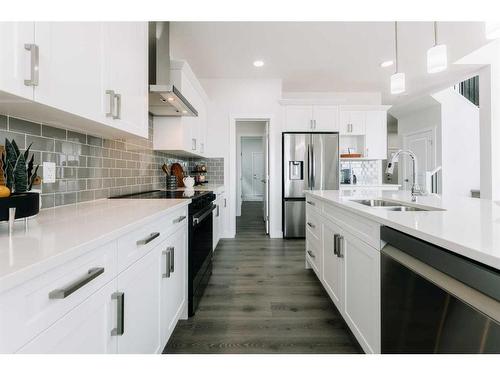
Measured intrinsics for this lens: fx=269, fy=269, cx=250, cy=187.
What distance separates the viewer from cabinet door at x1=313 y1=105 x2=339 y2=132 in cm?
456

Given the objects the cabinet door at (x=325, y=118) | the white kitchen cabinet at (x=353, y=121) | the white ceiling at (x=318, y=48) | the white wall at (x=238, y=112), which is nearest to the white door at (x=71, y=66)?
the white ceiling at (x=318, y=48)

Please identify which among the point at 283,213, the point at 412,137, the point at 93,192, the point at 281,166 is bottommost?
the point at 283,213

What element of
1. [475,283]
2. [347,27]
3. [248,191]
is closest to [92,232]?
[475,283]

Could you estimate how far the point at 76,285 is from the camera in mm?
682

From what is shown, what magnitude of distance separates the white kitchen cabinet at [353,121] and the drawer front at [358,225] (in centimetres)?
360

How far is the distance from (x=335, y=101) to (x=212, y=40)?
2283 millimetres

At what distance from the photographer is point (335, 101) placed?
4.53 m

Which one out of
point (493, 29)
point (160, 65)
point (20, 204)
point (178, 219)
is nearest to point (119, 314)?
point (20, 204)

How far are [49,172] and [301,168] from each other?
359 centimetres

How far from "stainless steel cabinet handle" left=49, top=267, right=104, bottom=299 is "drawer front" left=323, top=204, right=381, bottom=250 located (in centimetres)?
111

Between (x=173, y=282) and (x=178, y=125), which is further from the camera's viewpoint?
(x=178, y=125)

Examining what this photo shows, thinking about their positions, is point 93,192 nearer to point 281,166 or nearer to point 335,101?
point 281,166

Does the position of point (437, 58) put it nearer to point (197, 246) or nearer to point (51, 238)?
point (197, 246)

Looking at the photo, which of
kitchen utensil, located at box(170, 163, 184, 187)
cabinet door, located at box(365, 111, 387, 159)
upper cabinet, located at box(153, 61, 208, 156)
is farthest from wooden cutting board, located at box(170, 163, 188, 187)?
cabinet door, located at box(365, 111, 387, 159)
